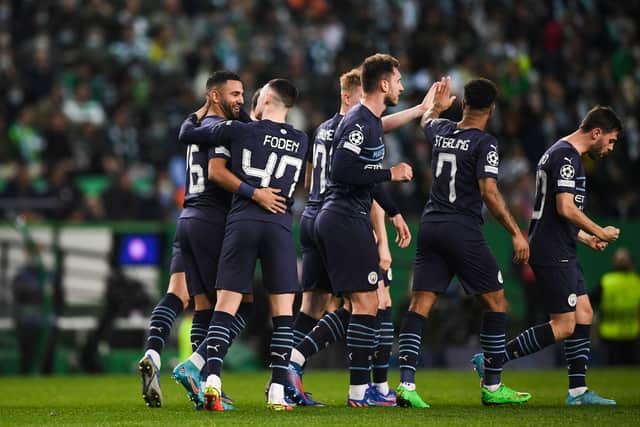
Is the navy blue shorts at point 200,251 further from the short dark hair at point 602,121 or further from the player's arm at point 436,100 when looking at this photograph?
the short dark hair at point 602,121

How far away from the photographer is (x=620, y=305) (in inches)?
732

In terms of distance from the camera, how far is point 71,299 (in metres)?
18.7

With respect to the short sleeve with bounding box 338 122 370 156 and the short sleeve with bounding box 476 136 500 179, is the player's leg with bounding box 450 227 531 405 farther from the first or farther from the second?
the short sleeve with bounding box 338 122 370 156

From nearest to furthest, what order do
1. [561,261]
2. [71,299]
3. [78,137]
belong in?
[561,261]
[71,299]
[78,137]

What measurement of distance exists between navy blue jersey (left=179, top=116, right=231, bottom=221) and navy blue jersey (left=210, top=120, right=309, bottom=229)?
379 millimetres

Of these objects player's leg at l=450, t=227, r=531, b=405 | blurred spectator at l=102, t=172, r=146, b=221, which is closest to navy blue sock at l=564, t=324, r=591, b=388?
player's leg at l=450, t=227, r=531, b=405

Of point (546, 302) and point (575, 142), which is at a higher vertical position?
point (575, 142)

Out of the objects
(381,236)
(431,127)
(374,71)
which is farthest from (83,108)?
(374,71)

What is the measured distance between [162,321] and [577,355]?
3.49m

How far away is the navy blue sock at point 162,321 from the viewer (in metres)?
10.3

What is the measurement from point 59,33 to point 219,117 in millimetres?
13779

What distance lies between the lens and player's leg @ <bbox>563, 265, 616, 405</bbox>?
1085 cm

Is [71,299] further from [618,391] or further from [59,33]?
[618,391]

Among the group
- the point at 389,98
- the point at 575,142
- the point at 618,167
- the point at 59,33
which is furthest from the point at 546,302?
the point at 59,33
